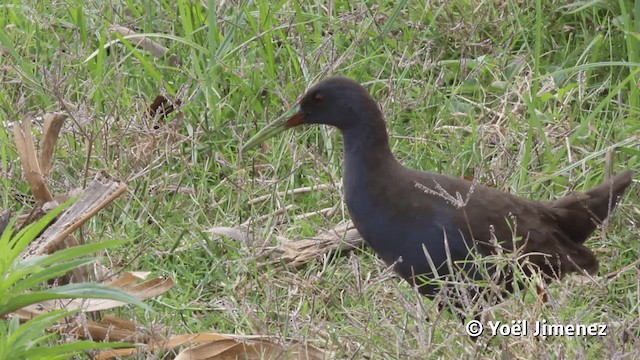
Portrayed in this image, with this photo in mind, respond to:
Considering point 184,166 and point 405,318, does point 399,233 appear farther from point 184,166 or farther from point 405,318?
point 184,166

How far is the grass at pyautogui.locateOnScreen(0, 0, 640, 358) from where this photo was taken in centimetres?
439

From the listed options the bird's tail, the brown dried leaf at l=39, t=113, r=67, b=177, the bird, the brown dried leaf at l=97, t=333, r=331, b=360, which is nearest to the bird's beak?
the bird

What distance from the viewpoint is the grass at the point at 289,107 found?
4.39m

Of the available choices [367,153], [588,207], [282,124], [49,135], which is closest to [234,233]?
[282,124]

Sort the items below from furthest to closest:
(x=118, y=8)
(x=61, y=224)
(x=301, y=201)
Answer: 1. (x=118, y=8)
2. (x=301, y=201)
3. (x=61, y=224)

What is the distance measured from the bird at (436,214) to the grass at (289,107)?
0.35 ft

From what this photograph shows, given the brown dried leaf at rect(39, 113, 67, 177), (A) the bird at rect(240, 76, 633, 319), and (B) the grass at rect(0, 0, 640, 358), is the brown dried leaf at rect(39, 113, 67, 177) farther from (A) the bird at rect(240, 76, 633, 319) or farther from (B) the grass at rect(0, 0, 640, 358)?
(A) the bird at rect(240, 76, 633, 319)

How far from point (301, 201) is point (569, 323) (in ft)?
5.53

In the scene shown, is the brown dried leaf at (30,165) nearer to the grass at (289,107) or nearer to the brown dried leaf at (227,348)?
the grass at (289,107)

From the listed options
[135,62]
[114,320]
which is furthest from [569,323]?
[135,62]

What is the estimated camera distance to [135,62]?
5.74 m

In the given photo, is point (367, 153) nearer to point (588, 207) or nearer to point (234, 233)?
point (234, 233)

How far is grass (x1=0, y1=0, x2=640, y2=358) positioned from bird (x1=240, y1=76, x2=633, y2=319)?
107 millimetres

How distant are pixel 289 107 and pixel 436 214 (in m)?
1.08
